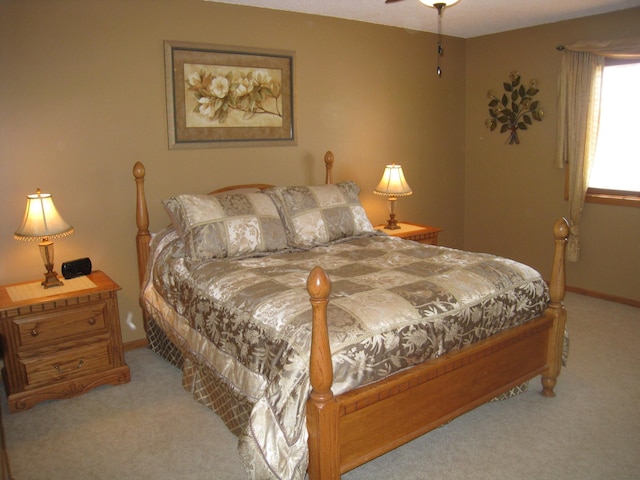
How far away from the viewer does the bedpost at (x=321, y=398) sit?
A: 1741 mm

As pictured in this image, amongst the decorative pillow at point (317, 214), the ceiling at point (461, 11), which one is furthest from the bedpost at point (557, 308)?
the ceiling at point (461, 11)

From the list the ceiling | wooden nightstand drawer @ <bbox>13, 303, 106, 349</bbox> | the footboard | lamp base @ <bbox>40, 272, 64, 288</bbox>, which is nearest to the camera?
the footboard

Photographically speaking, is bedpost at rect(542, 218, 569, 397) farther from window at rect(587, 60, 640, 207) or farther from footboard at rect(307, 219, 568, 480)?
window at rect(587, 60, 640, 207)

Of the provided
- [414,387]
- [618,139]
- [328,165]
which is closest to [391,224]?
[328,165]

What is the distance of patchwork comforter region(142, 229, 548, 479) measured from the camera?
190 centimetres

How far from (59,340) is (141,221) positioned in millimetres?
876

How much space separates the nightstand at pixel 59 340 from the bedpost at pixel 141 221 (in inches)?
14.9

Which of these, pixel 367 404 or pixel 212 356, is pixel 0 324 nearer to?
pixel 212 356

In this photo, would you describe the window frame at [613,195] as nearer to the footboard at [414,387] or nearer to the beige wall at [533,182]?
the beige wall at [533,182]

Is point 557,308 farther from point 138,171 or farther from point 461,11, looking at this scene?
point 138,171

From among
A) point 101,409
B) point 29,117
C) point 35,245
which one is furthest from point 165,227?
point 101,409

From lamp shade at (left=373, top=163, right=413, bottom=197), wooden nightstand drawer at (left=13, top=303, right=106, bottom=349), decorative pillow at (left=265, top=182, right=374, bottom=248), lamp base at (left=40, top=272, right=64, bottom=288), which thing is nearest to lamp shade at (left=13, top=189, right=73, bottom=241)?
lamp base at (left=40, top=272, right=64, bottom=288)

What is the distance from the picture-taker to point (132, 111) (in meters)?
3.36

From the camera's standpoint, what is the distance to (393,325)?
6.81 feet
